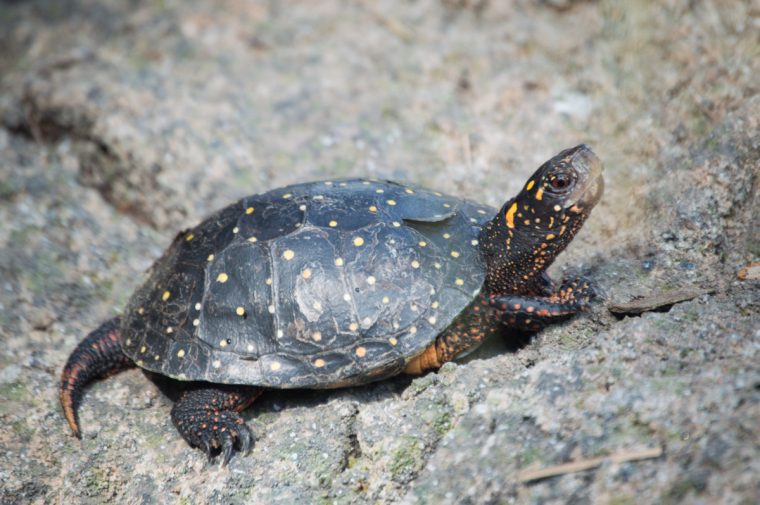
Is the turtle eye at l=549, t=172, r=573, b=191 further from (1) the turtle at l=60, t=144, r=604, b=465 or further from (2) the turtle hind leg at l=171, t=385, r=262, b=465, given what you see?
(2) the turtle hind leg at l=171, t=385, r=262, b=465

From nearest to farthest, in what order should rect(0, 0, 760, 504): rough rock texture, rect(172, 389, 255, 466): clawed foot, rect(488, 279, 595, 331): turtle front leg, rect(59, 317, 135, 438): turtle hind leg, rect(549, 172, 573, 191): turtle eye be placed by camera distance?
rect(0, 0, 760, 504): rough rock texture, rect(172, 389, 255, 466): clawed foot, rect(549, 172, 573, 191): turtle eye, rect(488, 279, 595, 331): turtle front leg, rect(59, 317, 135, 438): turtle hind leg

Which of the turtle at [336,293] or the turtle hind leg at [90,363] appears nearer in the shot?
the turtle at [336,293]

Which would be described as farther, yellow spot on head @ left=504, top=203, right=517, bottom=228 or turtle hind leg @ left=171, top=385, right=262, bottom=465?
yellow spot on head @ left=504, top=203, right=517, bottom=228

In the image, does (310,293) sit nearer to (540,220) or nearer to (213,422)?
(213,422)

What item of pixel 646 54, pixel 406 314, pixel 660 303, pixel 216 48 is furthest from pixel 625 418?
pixel 216 48

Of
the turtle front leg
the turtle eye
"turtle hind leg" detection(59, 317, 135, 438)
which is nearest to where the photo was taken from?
the turtle eye

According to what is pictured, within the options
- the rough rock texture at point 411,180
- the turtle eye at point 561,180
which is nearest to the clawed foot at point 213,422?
the rough rock texture at point 411,180

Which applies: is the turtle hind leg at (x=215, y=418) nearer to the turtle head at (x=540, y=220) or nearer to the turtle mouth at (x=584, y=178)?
the turtle head at (x=540, y=220)

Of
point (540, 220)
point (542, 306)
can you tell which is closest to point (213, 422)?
point (542, 306)

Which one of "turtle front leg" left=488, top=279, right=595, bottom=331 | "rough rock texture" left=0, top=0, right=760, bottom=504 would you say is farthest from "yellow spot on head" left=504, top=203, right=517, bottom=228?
"rough rock texture" left=0, top=0, right=760, bottom=504
